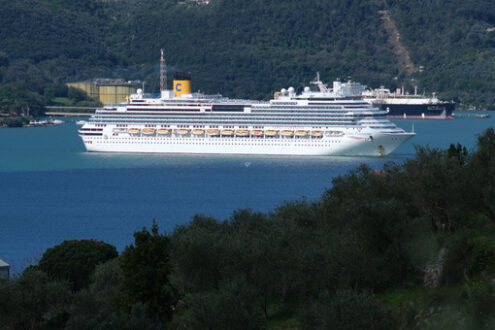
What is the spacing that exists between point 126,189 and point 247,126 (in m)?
18.5

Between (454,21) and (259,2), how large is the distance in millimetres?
32968

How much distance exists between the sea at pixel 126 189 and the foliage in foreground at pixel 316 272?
4.03 m

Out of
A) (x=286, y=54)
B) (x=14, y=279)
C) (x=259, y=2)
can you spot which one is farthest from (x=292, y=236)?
(x=259, y=2)

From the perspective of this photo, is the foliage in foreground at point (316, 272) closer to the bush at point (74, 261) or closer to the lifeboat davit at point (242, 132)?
the bush at point (74, 261)

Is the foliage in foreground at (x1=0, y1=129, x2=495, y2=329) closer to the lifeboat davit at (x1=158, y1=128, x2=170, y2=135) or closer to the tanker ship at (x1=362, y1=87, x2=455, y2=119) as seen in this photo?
the lifeboat davit at (x1=158, y1=128, x2=170, y2=135)

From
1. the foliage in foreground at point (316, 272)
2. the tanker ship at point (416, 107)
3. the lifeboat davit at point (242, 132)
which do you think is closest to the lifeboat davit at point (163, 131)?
the lifeboat davit at point (242, 132)

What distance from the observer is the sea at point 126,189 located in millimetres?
35438

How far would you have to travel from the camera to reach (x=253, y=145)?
63.1m

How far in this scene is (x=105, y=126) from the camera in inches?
2608

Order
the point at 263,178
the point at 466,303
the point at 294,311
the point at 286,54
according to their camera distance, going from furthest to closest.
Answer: the point at 286,54
the point at 263,178
the point at 294,311
the point at 466,303

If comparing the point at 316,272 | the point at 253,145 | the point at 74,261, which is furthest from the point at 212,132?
the point at 316,272

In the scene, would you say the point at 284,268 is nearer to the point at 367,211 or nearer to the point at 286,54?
the point at 367,211

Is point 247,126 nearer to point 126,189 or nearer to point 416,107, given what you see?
point 126,189

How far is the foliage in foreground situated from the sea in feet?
13.2
